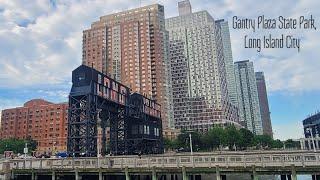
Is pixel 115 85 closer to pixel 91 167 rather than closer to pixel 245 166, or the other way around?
pixel 91 167

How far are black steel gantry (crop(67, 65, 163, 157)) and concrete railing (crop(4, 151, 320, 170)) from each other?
36.0ft

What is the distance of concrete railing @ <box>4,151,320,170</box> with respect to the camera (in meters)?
34.4

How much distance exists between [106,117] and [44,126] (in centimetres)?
12254

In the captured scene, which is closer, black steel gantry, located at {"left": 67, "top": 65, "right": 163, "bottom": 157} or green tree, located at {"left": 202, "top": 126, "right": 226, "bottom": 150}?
black steel gantry, located at {"left": 67, "top": 65, "right": 163, "bottom": 157}

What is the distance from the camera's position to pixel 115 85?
82.2 meters

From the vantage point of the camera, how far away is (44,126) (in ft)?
630

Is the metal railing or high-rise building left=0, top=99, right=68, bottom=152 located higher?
high-rise building left=0, top=99, right=68, bottom=152

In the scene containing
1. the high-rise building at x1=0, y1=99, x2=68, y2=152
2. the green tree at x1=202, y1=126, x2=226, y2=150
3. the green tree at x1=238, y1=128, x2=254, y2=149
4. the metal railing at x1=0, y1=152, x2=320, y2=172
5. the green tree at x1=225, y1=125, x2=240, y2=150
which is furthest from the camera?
the high-rise building at x1=0, y1=99, x2=68, y2=152

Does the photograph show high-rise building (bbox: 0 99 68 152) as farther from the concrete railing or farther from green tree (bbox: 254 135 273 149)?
the concrete railing

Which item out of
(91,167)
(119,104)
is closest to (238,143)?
(119,104)

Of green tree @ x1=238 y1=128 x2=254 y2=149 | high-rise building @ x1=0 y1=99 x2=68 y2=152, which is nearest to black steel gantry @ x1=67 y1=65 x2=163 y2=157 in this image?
green tree @ x1=238 y1=128 x2=254 y2=149

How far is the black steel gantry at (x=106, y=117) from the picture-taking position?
220ft

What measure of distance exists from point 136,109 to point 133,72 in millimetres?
102111

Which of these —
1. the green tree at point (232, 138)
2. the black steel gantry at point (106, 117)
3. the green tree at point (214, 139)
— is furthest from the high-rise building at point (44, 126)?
the green tree at point (232, 138)
